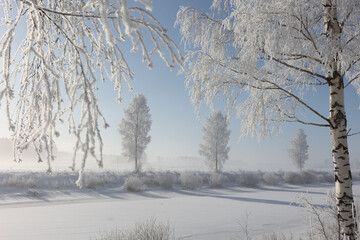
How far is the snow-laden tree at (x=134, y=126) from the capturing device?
2688cm

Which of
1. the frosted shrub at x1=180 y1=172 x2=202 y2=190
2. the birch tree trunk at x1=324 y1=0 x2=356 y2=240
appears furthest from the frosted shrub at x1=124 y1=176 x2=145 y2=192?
the birch tree trunk at x1=324 y1=0 x2=356 y2=240

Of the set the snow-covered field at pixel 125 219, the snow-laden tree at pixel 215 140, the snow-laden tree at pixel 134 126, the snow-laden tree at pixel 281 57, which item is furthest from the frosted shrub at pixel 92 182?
the snow-laden tree at pixel 215 140

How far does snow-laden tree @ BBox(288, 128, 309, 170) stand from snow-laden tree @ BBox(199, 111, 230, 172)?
15.4 m

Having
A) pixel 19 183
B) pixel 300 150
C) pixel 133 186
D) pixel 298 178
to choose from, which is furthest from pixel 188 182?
pixel 300 150

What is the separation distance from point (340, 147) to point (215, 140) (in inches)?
1067

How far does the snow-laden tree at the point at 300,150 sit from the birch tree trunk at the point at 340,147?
1582 inches

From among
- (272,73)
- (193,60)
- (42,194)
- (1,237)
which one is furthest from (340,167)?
(42,194)

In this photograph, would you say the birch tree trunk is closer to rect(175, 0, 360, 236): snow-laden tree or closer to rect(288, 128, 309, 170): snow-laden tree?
rect(175, 0, 360, 236): snow-laden tree

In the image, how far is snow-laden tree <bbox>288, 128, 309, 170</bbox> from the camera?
41153 mm

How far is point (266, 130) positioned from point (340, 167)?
1352 millimetres

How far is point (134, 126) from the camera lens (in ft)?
88.3

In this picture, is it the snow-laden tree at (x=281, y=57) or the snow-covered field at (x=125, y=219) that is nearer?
the snow-laden tree at (x=281, y=57)

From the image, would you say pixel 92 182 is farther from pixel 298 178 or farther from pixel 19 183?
pixel 298 178

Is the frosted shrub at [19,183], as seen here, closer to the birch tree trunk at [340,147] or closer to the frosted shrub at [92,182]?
the frosted shrub at [92,182]
